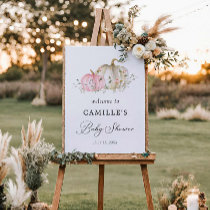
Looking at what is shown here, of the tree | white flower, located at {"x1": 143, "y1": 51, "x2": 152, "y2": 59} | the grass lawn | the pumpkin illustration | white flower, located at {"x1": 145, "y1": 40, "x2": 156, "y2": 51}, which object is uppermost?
the tree

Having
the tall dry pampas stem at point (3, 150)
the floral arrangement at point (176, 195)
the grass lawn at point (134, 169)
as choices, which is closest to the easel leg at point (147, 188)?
the floral arrangement at point (176, 195)

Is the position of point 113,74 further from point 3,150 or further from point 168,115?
point 168,115

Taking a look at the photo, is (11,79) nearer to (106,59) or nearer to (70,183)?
(70,183)

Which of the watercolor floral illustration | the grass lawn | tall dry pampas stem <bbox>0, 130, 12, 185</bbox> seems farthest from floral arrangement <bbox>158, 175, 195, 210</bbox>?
tall dry pampas stem <bbox>0, 130, 12, 185</bbox>

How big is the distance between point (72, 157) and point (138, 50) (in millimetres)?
935

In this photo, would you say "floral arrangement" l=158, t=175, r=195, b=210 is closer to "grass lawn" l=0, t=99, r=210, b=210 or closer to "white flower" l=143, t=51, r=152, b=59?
"grass lawn" l=0, t=99, r=210, b=210

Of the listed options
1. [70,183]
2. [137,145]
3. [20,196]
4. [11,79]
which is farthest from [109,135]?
[11,79]

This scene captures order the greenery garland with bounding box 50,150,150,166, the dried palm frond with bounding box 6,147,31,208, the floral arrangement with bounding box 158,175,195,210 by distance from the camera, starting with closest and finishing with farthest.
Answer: the greenery garland with bounding box 50,150,150,166 < the dried palm frond with bounding box 6,147,31,208 < the floral arrangement with bounding box 158,175,195,210

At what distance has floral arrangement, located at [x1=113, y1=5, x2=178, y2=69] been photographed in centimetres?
300

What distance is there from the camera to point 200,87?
1131 centimetres

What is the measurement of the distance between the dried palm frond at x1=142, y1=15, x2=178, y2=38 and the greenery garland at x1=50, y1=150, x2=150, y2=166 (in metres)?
0.92

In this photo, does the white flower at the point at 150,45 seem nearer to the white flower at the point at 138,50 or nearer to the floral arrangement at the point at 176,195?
the white flower at the point at 138,50

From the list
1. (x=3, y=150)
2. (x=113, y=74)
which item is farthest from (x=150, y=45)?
(x=3, y=150)

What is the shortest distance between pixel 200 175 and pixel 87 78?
10.7 ft
